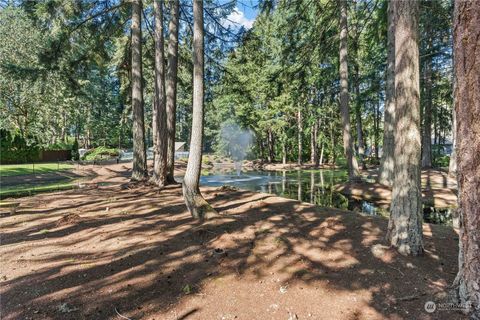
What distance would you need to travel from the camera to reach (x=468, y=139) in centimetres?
235

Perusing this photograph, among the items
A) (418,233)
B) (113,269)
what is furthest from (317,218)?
(113,269)

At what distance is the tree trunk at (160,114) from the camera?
948 centimetres

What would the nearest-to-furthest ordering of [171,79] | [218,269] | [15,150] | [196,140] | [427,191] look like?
[218,269]
[196,140]
[171,79]
[427,191]
[15,150]

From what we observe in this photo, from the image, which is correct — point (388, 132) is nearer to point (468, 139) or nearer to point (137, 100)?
point (468, 139)

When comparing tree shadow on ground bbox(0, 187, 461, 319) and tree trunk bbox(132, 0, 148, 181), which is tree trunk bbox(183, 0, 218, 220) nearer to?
tree shadow on ground bbox(0, 187, 461, 319)

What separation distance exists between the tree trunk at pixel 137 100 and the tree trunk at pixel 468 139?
9.83 metres

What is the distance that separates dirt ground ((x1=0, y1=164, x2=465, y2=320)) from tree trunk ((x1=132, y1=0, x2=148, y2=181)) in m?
4.83

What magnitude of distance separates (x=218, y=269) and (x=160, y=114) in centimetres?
704

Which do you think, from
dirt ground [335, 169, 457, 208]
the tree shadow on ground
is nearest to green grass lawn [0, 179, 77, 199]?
the tree shadow on ground

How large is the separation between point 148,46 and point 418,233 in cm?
1365

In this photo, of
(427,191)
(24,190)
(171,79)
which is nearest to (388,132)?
(427,191)

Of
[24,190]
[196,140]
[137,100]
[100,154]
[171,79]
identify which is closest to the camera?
[196,140]

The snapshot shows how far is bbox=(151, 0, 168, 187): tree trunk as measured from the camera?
9477mm

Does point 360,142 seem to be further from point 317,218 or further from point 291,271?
point 291,271
